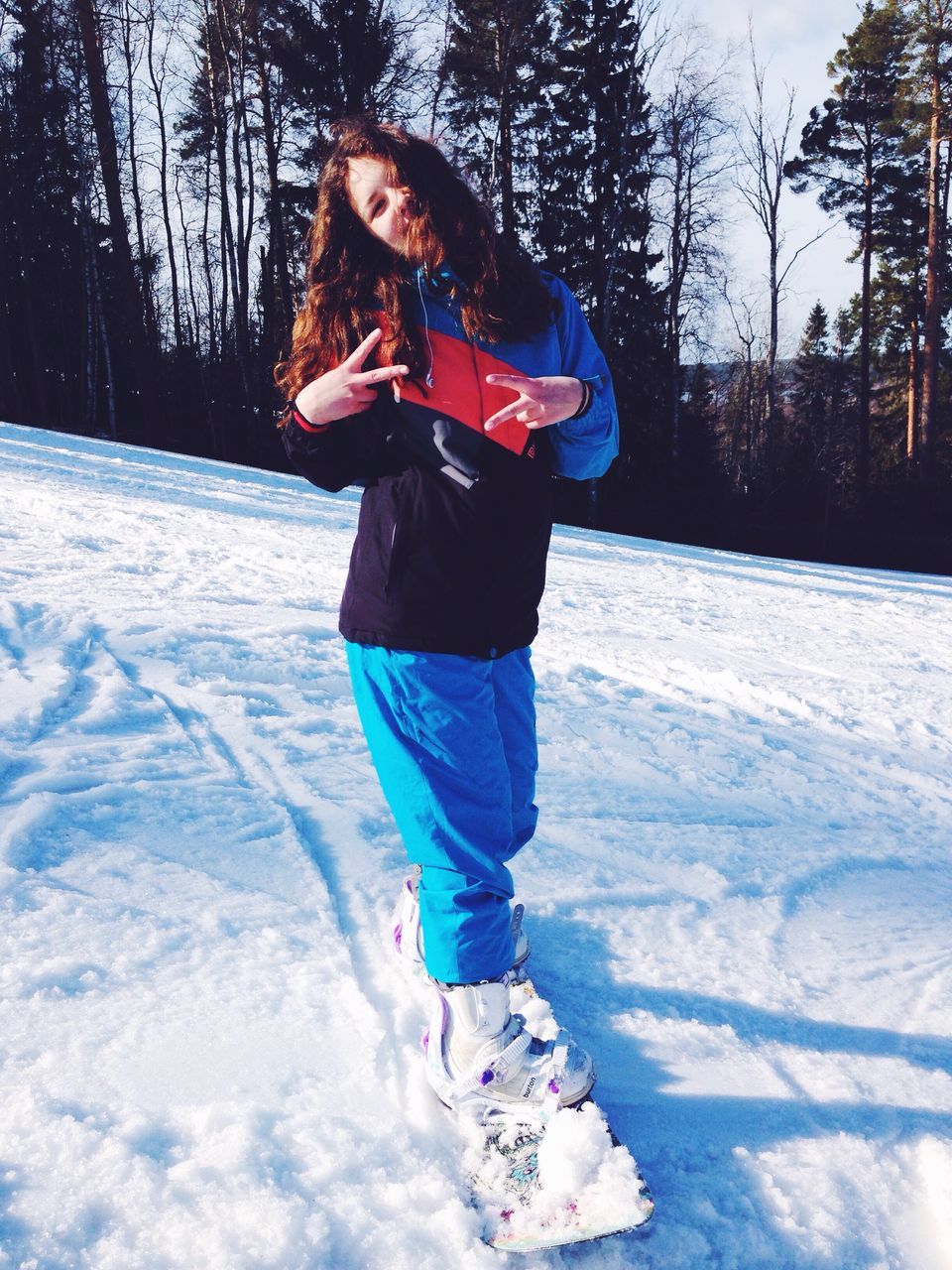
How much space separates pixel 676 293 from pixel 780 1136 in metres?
22.5

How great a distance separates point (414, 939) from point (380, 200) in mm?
1441

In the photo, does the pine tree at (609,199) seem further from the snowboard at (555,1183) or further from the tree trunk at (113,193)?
the snowboard at (555,1183)

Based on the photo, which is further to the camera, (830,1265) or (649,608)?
(649,608)

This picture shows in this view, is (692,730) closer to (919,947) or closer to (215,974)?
(919,947)

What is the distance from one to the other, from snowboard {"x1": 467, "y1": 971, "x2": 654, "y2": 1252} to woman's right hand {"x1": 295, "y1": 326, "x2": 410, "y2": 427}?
47.7 inches

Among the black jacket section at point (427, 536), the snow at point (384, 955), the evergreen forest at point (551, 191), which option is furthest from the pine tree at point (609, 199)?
the black jacket section at point (427, 536)

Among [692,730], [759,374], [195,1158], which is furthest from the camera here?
[759,374]

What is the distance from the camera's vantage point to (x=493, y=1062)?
142 cm

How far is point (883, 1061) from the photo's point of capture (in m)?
1.60

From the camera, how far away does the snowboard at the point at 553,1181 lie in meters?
1.20

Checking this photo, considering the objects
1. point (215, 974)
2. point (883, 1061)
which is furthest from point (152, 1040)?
point (883, 1061)

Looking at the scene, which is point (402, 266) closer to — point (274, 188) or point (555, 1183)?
point (555, 1183)

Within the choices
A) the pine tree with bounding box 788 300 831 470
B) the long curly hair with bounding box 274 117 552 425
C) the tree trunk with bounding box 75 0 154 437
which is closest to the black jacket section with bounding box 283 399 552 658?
the long curly hair with bounding box 274 117 552 425

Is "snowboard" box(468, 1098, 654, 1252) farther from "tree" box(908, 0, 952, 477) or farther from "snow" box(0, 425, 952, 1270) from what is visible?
"tree" box(908, 0, 952, 477)
